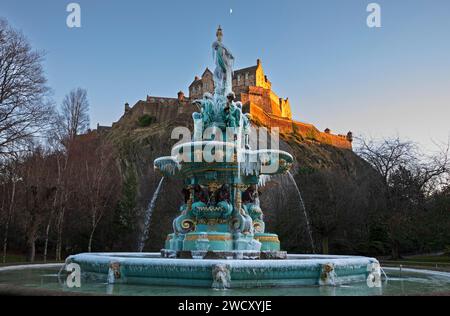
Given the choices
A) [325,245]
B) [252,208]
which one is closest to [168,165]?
[252,208]

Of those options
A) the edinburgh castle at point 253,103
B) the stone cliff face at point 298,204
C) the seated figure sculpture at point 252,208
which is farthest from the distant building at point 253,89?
the seated figure sculpture at point 252,208

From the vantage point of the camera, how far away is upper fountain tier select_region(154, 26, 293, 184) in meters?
14.8

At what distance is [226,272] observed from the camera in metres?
9.86

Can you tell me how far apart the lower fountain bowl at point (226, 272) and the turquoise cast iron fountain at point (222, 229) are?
0.07 feet

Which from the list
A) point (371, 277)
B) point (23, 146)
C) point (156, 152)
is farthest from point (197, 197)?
point (156, 152)

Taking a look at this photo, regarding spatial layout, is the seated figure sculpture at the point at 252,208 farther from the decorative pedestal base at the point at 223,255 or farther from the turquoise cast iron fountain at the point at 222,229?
the decorative pedestal base at the point at 223,255

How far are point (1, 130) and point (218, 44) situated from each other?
36.9ft

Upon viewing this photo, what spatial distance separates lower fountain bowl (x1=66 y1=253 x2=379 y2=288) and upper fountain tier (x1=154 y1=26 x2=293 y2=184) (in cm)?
480

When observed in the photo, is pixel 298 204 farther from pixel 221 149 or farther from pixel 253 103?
pixel 253 103

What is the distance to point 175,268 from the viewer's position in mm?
10367

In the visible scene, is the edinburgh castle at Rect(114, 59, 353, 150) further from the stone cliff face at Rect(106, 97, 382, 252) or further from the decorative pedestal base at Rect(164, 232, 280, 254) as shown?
the decorative pedestal base at Rect(164, 232, 280, 254)

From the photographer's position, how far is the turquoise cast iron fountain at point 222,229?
10.3 meters

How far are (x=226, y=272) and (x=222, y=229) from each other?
17.1 feet

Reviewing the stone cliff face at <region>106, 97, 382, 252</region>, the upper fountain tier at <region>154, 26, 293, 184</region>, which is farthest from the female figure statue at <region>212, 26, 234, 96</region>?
→ the stone cliff face at <region>106, 97, 382, 252</region>
